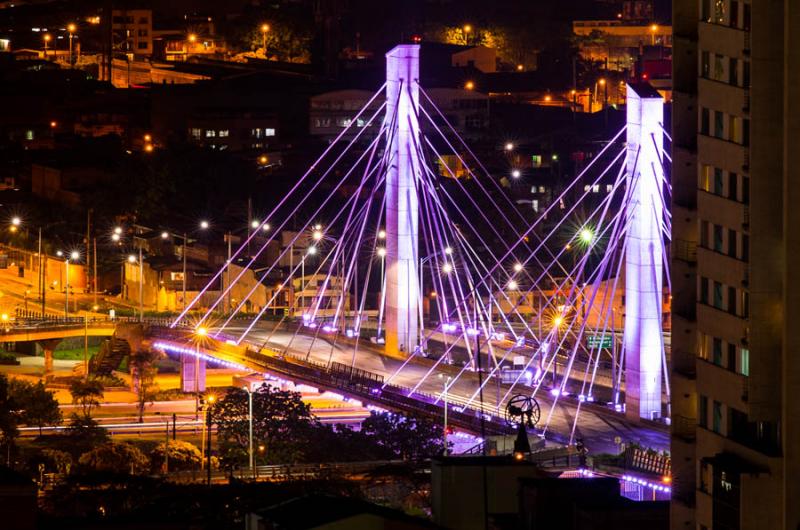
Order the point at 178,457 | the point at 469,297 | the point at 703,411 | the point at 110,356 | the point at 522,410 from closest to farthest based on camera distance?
1. the point at 703,411
2. the point at 522,410
3. the point at 178,457
4. the point at 110,356
5. the point at 469,297

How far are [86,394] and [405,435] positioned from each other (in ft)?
46.7

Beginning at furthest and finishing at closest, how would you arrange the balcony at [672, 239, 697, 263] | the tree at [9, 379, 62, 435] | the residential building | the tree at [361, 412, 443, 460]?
the residential building, the tree at [9, 379, 62, 435], the tree at [361, 412, 443, 460], the balcony at [672, 239, 697, 263]

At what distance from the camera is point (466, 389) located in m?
61.8

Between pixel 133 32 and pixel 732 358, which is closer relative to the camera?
pixel 732 358

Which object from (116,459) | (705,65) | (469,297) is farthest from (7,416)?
(705,65)

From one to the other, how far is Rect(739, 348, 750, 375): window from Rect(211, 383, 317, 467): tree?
28.2 m

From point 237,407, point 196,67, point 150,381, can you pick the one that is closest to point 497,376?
point 237,407

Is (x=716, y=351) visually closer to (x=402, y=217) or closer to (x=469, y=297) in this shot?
(x=402, y=217)

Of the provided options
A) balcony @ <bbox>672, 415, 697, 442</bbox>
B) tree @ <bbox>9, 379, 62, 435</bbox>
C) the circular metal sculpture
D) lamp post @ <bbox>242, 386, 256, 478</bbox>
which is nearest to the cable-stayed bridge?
the circular metal sculpture

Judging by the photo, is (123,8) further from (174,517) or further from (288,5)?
(174,517)

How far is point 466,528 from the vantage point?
101 feet

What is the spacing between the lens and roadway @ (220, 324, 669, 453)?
180 ft

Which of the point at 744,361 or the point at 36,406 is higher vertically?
the point at 744,361

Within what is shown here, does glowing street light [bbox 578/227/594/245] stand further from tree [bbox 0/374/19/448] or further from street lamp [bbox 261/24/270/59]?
street lamp [bbox 261/24/270/59]
